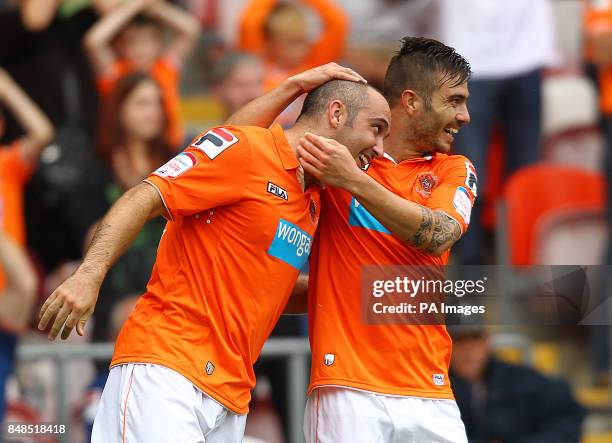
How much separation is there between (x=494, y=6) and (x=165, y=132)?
242cm

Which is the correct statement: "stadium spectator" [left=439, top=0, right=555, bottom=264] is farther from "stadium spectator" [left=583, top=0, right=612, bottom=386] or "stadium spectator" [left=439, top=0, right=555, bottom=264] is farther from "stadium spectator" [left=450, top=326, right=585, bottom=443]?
"stadium spectator" [left=450, top=326, right=585, bottom=443]

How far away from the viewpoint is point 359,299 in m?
5.32

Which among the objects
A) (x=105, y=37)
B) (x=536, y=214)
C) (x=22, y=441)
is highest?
(x=105, y=37)

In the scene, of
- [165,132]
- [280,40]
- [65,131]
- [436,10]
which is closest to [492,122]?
[436,10]

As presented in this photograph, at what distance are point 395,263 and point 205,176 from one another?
0.86 m

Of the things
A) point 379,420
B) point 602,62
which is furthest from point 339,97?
point 602,62

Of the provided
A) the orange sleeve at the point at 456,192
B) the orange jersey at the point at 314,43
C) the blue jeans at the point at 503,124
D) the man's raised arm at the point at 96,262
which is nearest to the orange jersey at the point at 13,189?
the orange jersey at the point at 314,43

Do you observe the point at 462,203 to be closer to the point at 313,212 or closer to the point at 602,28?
the point at 313,212

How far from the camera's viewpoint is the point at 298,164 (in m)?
5.19

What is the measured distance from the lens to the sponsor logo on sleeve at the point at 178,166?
499 centimetres

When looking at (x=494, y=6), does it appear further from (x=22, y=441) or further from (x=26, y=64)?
(x=22, y=441)

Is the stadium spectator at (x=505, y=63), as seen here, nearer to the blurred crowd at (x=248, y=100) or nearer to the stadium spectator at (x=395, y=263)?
the blurred crowd at (x=248, y=100)

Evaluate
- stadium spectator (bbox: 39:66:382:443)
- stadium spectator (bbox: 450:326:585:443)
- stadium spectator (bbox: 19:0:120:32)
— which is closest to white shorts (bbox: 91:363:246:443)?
stadium spectator (bbox: 39:66:382:443)

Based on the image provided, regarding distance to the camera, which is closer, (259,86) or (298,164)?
(298,164)
